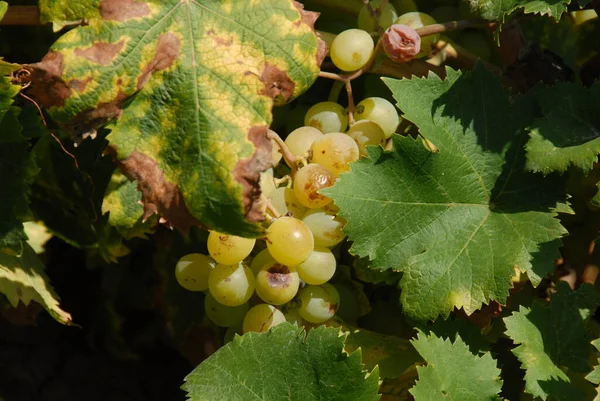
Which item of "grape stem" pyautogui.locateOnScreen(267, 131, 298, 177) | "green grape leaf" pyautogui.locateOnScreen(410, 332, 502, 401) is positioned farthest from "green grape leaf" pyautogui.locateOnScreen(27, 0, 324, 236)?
"green grape leaf" pyautogui.locateOnScreen(410, 332, 502, 401)

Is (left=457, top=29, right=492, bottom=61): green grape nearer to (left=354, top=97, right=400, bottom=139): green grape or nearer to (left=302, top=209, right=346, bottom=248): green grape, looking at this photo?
(left=354, top=97, right=400, bottom=139): green grape

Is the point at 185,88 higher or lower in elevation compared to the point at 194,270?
higher

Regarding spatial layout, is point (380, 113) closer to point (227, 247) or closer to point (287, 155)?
point (287, 155)

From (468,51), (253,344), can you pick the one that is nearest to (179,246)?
(253,344)

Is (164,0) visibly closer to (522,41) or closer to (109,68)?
(109,68)

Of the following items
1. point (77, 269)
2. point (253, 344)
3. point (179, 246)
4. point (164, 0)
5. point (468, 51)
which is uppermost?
point (164, 0)

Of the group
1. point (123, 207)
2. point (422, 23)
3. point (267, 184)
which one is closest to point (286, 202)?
point (267, 184)
